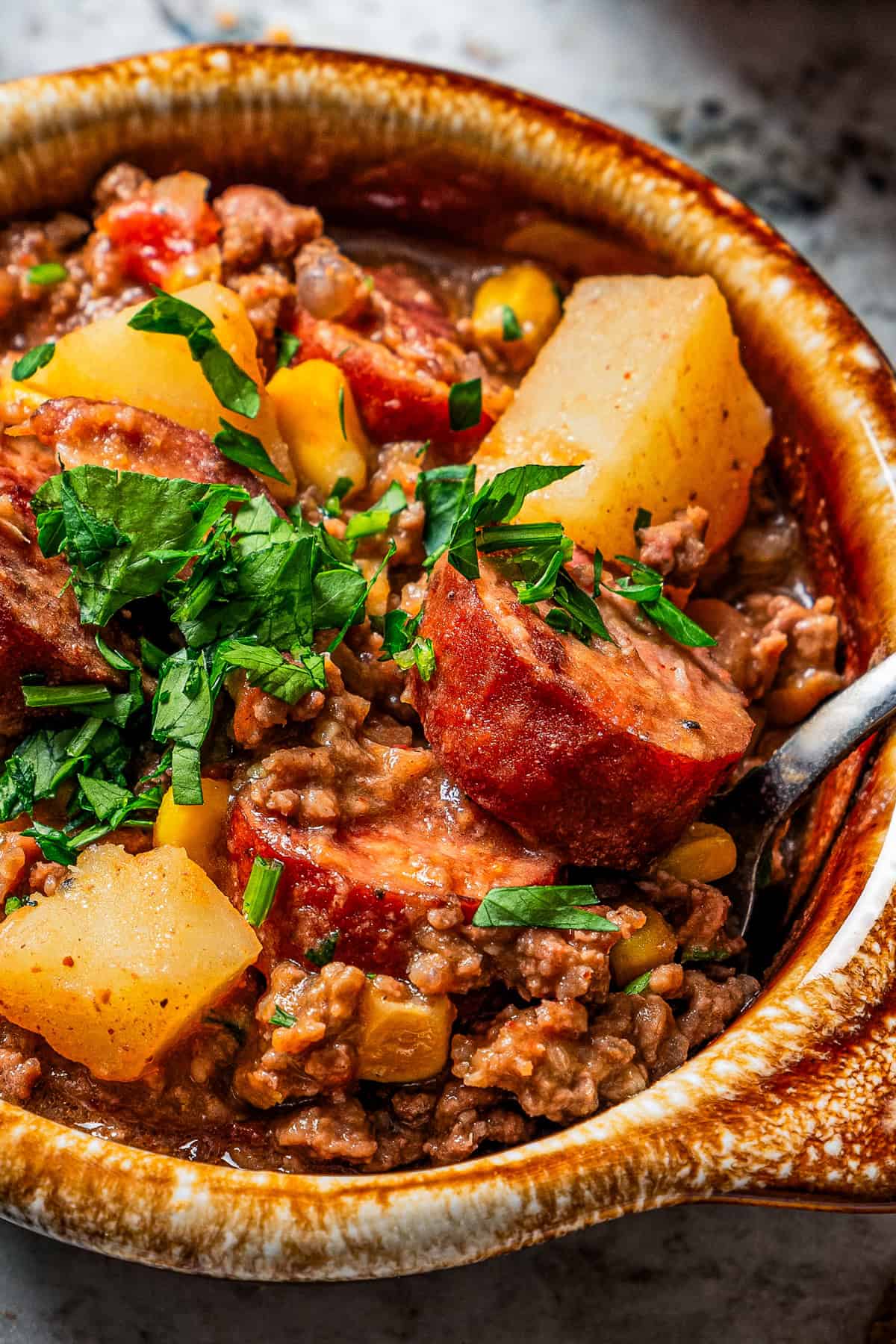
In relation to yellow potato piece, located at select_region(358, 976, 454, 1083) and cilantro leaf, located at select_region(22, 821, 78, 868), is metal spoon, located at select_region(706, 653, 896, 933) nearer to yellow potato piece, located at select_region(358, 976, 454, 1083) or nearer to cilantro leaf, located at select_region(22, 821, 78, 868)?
yellow potato piece, located at select_region(358, 976, 454, 1083)

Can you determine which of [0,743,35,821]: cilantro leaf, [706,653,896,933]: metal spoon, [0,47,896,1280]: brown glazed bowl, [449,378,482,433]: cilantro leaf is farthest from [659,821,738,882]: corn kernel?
[0,743,35,821]: cilantro leaf

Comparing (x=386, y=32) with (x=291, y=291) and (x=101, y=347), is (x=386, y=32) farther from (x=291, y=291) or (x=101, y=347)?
(x=101, y=347)

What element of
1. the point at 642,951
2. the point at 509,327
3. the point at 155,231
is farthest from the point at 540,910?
the point at 155,231

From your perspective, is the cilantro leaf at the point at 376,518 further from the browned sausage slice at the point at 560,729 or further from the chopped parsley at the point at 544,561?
the browned sausage slice at the point at 560,729

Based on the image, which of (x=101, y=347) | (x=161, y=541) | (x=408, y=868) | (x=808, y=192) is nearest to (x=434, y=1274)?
(x=408, y=868)

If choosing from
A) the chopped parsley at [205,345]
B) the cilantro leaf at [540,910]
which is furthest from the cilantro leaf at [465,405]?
the cilantro leaf at [540,910]

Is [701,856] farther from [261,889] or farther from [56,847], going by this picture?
[56,847]

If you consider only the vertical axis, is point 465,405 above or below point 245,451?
above
